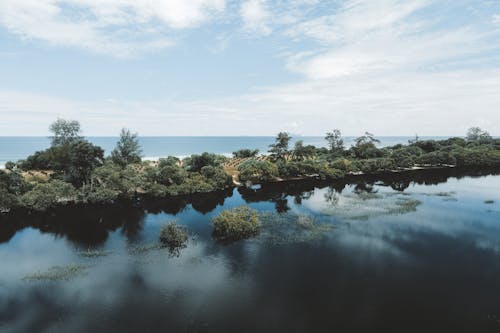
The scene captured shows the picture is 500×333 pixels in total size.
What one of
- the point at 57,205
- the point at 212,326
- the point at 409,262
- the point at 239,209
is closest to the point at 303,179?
the point at 239,209

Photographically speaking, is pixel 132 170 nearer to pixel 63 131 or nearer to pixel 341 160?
pixel 63 131

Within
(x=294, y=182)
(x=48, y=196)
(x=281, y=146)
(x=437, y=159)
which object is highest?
(x=281, y=146)

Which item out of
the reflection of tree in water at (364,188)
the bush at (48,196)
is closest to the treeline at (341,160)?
the reflection of tree in water at (364,188)

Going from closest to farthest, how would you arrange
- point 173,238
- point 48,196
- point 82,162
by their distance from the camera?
point 173,238, point 48,196, point 82,162

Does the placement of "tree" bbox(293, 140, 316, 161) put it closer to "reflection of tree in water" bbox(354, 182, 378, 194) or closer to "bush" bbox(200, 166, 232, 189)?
"reflection of tree in water" bbox(354, 182, 378, 194)

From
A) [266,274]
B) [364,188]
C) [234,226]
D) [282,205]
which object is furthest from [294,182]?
[266,274]
